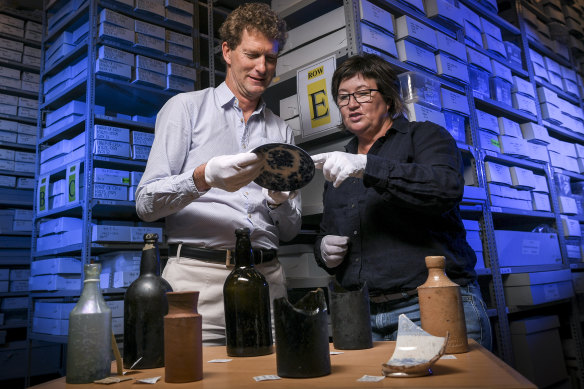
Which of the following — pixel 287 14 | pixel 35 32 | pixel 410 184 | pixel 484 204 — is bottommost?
pixel 410 184

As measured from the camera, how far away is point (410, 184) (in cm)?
119

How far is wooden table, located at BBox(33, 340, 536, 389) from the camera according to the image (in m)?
0.59

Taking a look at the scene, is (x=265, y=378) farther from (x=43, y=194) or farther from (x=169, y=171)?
(x=43, y=194)

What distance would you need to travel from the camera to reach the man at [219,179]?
51.3 inches

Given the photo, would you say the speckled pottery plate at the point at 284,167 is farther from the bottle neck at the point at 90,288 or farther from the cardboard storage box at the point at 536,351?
the cardboard storage box at the point at 536,351

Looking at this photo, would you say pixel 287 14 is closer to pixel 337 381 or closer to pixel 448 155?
pixel 448 155

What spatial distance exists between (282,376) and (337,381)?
0.10 metres

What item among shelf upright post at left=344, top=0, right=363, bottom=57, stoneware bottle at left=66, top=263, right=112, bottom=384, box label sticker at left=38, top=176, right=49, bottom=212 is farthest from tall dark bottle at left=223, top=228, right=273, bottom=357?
box label sticker at left=38, top=176, right=49, bottom=212

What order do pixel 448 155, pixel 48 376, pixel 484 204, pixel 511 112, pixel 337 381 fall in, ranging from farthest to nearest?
pixel 48 376, pixel 511 112, pixel 484 204, pixel 448 155, pixel 337 381

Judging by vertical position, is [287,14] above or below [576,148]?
above

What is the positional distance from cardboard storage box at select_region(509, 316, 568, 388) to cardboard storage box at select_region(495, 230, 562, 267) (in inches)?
14.3

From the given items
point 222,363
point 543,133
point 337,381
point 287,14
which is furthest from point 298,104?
point 543,133

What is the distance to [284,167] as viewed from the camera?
1.11 meters

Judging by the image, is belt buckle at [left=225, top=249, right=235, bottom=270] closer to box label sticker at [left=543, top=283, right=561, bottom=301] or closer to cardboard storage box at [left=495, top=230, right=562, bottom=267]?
cardboard storage box at [left=495, top=230, right=562, bottom=267]
